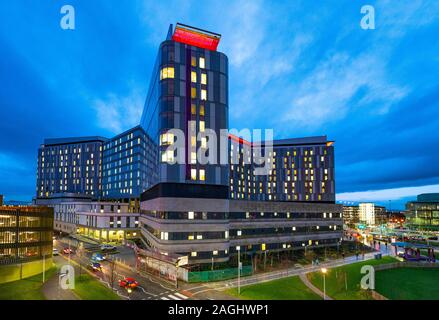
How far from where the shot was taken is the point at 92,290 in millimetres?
41062

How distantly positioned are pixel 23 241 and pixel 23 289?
1124 cm

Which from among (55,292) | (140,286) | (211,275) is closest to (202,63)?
(211,275)

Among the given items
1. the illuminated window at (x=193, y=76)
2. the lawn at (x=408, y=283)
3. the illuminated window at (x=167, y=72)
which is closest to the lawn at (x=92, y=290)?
the illuminated window at (x=167, y=72)

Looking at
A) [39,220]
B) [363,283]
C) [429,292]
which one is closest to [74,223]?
[39,220]

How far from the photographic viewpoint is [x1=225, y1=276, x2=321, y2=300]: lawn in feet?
132

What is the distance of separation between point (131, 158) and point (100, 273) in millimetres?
110021

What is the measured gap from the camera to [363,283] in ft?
164

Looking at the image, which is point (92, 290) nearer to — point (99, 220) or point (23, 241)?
point (23, 241)

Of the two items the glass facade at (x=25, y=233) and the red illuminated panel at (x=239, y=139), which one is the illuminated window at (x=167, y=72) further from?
the red illuminated panel at (x=239, y=139)

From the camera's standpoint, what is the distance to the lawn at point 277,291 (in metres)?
40.2
